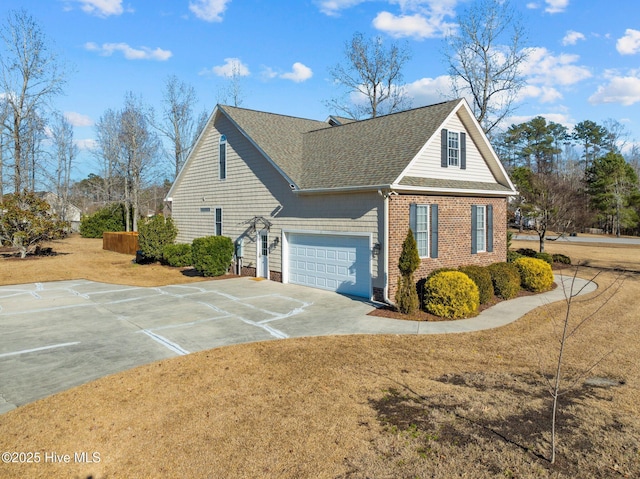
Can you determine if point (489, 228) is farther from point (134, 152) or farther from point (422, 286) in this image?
point (134, 152)

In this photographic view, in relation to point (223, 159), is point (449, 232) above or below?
below

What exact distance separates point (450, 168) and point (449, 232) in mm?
2443

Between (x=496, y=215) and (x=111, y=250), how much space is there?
27271 millimetres

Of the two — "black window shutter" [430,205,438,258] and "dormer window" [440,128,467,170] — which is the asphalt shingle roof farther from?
"black window shutter" [430,205,438,258]

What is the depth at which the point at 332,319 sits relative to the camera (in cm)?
1182

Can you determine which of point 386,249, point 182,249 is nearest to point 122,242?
point 182,249

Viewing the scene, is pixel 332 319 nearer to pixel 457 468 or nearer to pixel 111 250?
pixel 457 468

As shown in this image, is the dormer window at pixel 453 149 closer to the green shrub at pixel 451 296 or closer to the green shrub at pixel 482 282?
the green shrub at pixel 482 282

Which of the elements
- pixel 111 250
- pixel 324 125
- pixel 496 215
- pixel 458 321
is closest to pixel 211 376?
pixel 458 321

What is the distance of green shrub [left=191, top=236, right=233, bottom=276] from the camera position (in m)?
19.1

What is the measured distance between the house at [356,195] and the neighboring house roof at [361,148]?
6cm

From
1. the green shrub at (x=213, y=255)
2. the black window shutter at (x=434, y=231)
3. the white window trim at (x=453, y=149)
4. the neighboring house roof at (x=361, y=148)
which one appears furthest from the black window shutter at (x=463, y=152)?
the green shrub at (x=213, y=255)

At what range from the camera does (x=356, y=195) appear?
47.2ft

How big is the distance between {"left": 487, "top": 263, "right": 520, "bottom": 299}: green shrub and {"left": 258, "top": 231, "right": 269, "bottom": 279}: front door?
29.8 feet
